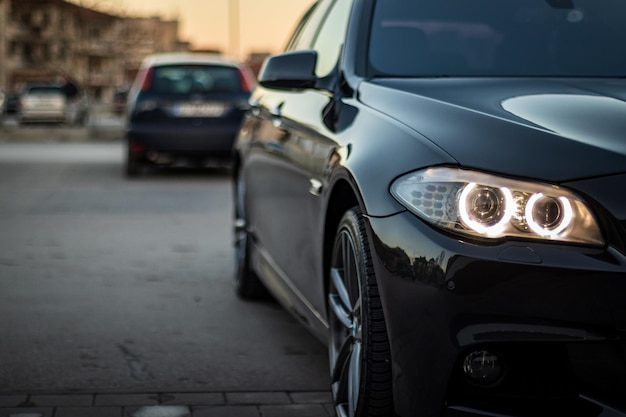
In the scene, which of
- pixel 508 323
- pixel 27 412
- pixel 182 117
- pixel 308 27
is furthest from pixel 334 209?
pixel 182 117

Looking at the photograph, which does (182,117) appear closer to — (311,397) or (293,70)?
(293,70)

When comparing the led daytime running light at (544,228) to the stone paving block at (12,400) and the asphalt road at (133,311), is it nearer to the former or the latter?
the asphalt road at (133,311)

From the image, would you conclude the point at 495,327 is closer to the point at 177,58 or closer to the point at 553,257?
the point at 553,257

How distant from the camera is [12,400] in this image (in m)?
4.16

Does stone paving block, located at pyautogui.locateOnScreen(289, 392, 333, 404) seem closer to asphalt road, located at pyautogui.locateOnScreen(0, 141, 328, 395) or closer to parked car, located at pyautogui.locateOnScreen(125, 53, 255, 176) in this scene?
asphalt road, located at pyautogui.locateOnScreen(0, 141, 328, 395)

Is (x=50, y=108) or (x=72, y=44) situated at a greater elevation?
(x=50, y=108)

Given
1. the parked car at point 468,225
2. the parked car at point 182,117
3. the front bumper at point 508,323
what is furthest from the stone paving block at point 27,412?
the parked car at point 182,117

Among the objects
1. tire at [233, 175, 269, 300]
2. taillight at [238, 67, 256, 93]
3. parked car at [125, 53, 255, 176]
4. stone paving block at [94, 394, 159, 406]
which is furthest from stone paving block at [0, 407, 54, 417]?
taillight at [238, 67, 256, 93]

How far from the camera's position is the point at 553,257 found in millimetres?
2738

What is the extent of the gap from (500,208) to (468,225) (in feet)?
0.30

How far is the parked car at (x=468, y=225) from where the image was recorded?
9.06ft

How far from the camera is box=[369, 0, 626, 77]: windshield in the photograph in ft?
14.0

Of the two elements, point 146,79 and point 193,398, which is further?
point 146,79

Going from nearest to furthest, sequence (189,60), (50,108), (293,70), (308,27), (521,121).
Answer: (521,121), (293,70), (308,27), (189,60), (50,108)
